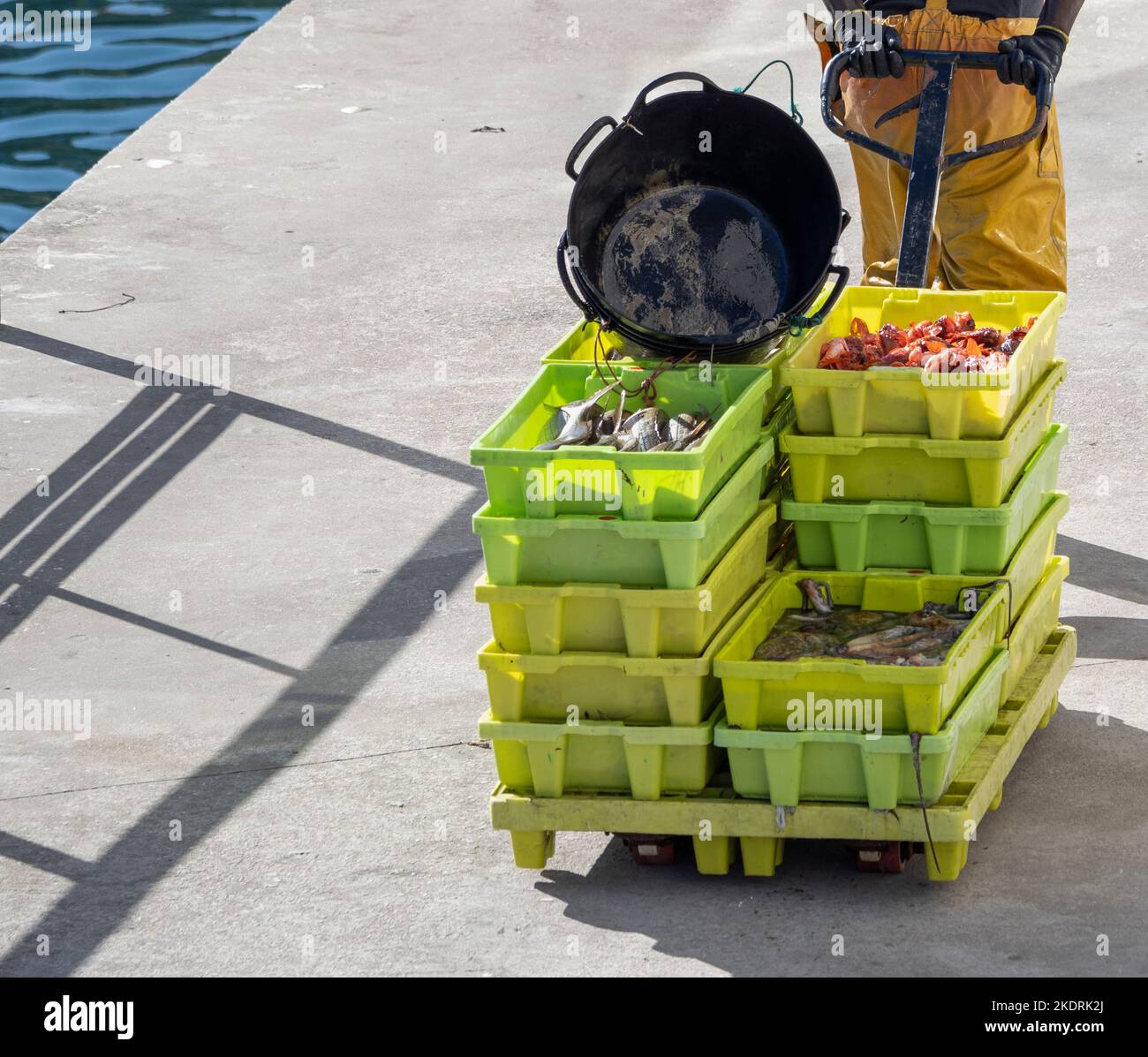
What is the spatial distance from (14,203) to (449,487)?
8677 mm

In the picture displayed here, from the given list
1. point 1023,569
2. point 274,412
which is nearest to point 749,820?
point 1023,569

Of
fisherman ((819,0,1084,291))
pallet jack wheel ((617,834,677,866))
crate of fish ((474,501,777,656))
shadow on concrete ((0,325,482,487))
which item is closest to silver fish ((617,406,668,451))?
crate of fish ((474,501,777,656))

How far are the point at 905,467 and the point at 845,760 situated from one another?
2.75ft

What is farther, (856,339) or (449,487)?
(449,487)

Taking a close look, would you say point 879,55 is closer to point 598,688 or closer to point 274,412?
point 598,688

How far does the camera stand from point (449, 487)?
7.54 metres

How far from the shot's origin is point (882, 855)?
4762 mm

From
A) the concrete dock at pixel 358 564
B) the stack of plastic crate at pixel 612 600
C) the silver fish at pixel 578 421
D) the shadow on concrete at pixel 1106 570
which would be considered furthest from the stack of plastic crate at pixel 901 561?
the shadow on concrete at pixel 1106 570

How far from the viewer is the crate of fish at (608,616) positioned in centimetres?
461

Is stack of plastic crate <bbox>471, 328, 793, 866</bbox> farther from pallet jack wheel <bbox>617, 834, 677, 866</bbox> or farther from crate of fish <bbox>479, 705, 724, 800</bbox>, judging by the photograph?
pallet jack wheel <bbox>617, 834, 677, 866</bbox>

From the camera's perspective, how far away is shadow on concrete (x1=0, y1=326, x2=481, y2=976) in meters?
4.95

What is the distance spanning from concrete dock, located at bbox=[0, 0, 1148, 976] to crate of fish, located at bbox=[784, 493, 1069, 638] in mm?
443
